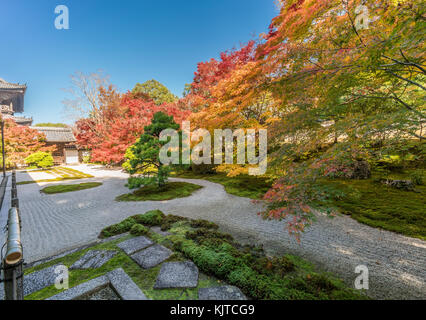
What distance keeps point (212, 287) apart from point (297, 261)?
1400 mm

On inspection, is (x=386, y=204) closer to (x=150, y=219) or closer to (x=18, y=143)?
(x=150, y=219)

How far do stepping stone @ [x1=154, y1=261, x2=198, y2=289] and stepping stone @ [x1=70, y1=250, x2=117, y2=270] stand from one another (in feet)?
2.85

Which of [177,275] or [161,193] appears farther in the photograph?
[161,193]

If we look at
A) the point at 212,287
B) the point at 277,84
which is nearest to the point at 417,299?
the point at 212,287

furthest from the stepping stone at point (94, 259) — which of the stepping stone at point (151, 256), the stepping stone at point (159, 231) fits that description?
the stepping stone at point (159, 231)

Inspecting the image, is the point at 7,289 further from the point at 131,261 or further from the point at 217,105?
the point at 217,105

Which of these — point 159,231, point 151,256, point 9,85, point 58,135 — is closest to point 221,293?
point 151,256

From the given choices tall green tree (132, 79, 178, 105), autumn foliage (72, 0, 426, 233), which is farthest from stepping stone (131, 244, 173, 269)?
tall green tree (132, 79, 178, 105)

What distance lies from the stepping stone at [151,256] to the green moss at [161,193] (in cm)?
329

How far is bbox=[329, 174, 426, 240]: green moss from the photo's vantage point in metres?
3.46

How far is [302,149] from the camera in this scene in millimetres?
2523

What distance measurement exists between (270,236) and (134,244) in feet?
8.29

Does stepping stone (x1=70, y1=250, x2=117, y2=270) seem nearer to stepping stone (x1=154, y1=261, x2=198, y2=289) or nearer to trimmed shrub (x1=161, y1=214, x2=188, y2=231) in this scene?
stepping stone (x1=154, y1=261, x2=198, y2=289)

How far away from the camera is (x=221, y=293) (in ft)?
5.87
